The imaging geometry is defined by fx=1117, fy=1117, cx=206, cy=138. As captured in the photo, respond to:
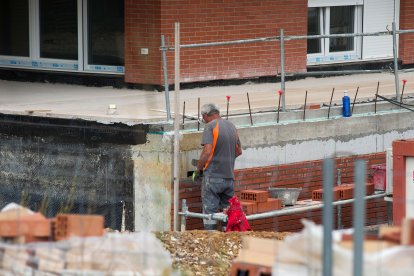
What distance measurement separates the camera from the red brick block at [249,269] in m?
7.69

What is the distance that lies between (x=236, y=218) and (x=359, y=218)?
290 inches

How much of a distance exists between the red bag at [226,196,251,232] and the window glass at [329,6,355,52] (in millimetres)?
7665

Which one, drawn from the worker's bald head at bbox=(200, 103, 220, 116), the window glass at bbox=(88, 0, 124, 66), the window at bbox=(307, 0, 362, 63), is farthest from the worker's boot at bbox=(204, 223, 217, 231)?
the window at bbox=(307, 0, 362, 63)

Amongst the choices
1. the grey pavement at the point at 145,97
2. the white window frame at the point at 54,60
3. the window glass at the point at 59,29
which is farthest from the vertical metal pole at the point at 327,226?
the window glass at the point at 59,29

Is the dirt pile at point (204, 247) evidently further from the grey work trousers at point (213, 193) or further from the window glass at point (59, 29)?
the window glass at point (59, 29)

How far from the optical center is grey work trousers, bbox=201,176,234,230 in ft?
46.1

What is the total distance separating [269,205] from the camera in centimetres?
1451

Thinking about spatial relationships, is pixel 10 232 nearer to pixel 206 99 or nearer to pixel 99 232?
pixel 99 232

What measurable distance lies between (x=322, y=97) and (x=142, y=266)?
10339mm

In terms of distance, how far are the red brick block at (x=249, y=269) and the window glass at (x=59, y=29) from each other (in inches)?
451

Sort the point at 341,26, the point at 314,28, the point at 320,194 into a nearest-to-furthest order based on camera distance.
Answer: the point at 320,194 < the point at 314,28 < the point at 341,26

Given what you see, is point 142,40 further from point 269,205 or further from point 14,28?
point 269,205

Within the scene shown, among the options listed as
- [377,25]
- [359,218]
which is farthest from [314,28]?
[359,218]

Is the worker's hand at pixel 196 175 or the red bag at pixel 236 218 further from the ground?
the worker's hand at pixel 196 175
